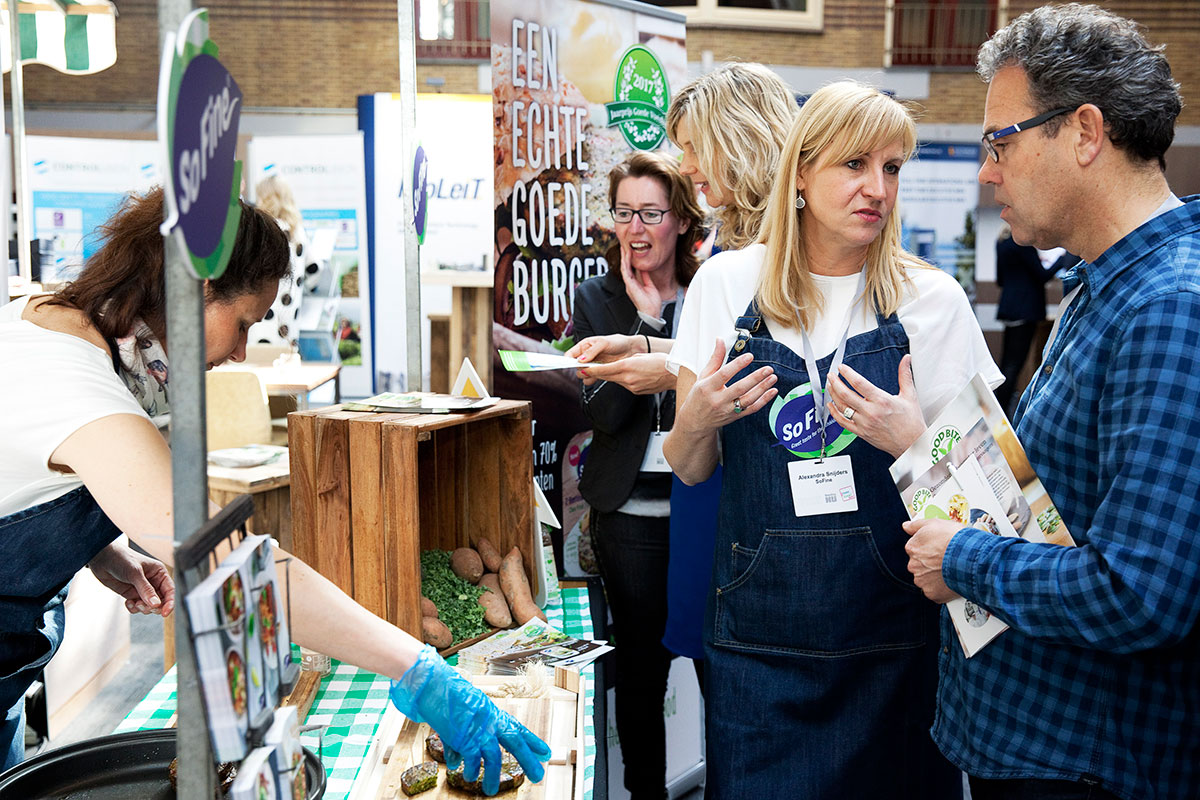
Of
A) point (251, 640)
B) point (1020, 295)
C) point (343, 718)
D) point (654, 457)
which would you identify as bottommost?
point (343, 718)

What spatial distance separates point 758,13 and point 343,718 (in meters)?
13.1

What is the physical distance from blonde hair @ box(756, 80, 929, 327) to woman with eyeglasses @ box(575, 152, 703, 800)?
602mm

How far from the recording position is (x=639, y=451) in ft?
7.71

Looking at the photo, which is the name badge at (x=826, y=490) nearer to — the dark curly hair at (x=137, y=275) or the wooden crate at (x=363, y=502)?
the wooden crate at (x=363, y=502)

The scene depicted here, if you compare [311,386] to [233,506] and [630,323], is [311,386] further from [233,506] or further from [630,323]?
[233,506]

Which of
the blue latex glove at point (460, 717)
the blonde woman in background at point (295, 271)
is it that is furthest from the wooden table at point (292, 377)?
the blue latex glove at point (460, 717)

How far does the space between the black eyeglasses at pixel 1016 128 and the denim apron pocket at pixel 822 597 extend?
67 cm

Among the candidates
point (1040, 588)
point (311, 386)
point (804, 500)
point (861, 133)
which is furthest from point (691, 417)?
point (311, 386)

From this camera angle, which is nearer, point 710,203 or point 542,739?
point 542,739

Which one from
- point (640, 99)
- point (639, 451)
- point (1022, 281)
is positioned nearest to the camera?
point (639, 451)

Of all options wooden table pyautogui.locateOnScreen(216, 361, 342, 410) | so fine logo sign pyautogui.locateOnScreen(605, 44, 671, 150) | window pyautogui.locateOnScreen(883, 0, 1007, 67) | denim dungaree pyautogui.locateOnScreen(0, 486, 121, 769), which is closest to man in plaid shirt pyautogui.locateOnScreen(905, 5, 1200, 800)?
denim dungaree pyautogui.locateOnScreen(0, 486, 121, 769)

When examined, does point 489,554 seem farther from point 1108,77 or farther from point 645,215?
point 1108,77

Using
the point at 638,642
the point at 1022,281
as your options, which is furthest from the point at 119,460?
the point at 1022,281

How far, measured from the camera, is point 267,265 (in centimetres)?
146
